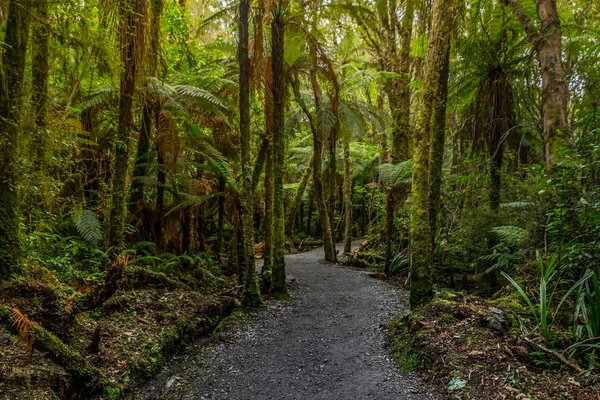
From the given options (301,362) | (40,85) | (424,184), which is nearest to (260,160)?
(424,184)

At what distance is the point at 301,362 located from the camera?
3994 mm

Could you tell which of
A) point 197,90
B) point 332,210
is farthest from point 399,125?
point 197,90

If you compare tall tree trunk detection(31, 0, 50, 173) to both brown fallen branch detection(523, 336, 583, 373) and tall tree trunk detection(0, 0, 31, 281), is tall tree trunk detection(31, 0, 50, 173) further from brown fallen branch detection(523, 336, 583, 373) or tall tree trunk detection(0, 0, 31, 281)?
brown fallen branch detection(523, 336, 583, 373)

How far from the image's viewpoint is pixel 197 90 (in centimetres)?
639

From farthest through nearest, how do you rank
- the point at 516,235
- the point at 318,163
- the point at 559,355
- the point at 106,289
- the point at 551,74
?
the point at 318,163, the point at 516,235, the point at 551,74, the point at 106,289, the point at 559,355

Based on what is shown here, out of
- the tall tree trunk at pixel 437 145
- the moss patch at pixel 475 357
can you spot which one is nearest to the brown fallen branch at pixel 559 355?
the moss patch at pixel 475 357

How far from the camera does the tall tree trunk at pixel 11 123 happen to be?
133 inches

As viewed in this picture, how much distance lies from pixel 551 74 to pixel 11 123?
21.8ft

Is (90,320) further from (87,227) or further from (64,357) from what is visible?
(87,227)

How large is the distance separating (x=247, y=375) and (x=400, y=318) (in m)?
2.36

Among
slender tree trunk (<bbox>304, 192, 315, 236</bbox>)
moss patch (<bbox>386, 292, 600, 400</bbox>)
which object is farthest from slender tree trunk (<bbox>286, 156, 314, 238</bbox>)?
moss patch (<bbox>386, 292, 600, 400</bbox>)

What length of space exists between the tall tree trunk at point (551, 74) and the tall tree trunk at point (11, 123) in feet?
20.8

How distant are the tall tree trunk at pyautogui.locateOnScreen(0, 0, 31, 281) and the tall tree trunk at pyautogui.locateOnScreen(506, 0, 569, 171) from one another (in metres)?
6.33

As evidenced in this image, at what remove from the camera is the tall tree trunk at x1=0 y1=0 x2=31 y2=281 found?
337cm
